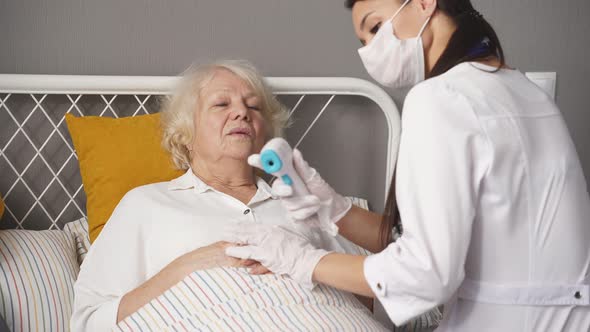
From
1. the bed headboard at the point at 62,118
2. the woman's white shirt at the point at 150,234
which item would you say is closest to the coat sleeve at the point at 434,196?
the woman's white shirt at the point at 150,234

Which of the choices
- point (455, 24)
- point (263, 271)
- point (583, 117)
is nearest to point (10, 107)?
point (263, 271)

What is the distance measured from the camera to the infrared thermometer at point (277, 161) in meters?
1.20

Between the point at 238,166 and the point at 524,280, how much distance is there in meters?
0.84

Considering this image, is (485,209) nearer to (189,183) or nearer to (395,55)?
(395,55)

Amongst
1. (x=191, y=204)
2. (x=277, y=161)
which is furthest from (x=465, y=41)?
(x=191, y=204)

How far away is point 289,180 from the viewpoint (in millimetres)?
1264

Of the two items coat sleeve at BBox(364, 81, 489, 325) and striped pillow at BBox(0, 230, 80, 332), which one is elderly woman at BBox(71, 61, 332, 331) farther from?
coat sleeve at BBox(364, 81, 489, 325)

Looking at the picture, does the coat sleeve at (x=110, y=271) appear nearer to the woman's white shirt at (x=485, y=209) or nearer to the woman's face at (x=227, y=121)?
the woman's face at (x=227, y=121)

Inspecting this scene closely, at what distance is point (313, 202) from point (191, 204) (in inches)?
18.5

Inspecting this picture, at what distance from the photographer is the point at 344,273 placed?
1160mm

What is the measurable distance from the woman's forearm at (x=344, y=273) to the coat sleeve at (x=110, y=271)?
0.51m

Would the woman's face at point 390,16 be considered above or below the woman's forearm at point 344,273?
above

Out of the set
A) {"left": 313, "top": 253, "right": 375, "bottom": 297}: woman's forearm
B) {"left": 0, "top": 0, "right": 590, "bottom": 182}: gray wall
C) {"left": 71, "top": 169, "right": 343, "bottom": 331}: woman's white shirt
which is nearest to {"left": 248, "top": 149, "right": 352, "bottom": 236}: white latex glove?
{"left": 313, "top": 253, "right": 375, "bottom": 297}: woman's forearm

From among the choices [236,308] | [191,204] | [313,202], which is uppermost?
[313,202]
